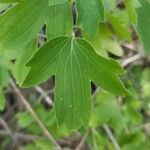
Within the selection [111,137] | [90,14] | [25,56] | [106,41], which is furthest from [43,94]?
[90,14]

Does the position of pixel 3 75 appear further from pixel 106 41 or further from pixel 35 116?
pixel 106 41

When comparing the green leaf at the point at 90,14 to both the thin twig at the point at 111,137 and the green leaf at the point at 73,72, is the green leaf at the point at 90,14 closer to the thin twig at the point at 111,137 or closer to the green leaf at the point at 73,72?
the green leaf at the point at 73,72

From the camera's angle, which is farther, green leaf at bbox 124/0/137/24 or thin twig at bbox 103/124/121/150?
thin twig at bbox 103/124/121/150

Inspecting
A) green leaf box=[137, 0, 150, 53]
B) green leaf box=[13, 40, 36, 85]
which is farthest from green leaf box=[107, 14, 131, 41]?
green leaf box=[13, 40, 36, 85]

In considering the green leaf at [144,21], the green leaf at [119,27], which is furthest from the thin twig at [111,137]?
the green leaf at [144,21]

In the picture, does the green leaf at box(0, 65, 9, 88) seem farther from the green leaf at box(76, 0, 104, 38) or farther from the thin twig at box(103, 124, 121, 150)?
the green leaf at box(76, 0, 104, 38)

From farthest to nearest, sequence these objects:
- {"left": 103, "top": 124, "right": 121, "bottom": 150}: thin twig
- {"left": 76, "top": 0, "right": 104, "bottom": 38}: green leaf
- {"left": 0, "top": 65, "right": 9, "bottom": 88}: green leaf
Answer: {"left": 103, "top": 124, "right": 121, "bottom": 150}: thin twig
{"left": 0, "top": 65, "right": 9, "bottom": 88}: green leaf
{"left": 76, "top": 0, "right": 104, "bottom": 38}: green leaf
